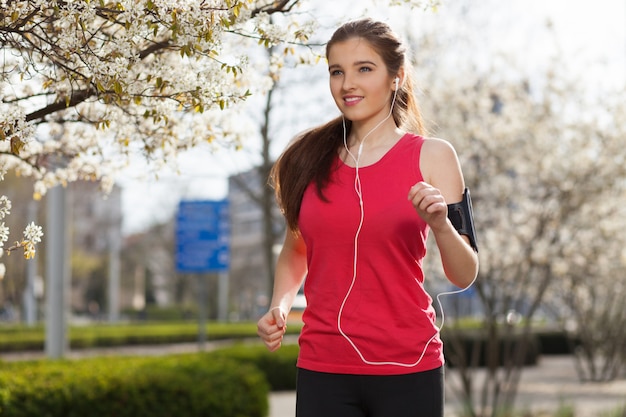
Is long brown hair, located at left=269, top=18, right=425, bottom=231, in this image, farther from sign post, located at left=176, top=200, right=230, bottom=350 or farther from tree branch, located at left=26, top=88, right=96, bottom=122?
sign post, located at left=176, top=200, right=230, bottom=350

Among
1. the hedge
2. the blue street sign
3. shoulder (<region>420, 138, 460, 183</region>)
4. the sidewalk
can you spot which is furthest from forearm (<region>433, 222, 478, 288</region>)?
the blue street sign

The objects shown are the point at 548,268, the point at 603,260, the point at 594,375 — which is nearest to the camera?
the point at 548,268

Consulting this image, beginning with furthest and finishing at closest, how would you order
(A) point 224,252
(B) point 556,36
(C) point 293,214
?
(A) point 224,252
(B) point 556,36
(C) point 293,214

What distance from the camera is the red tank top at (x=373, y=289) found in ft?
7.58

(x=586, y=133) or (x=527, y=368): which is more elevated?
(x=586, y=133)

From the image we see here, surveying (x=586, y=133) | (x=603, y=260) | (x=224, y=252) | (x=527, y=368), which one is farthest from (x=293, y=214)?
(x=527, y=368)

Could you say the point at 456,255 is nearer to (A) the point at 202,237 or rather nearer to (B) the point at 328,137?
(B) the point at 328,137

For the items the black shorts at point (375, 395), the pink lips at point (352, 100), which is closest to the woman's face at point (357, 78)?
the pink lips at point (352, 100)

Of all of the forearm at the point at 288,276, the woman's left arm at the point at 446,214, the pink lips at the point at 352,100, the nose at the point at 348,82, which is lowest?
the forearm at the point at 288,276

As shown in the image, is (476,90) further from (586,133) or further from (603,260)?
(603,260)

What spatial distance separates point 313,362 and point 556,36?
8974 mm

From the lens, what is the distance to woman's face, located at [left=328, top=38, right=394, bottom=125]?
2457 millimetres

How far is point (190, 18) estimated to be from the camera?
2.40 m

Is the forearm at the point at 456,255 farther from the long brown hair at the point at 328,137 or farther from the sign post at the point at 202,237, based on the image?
the sign post at the point at 202,237
